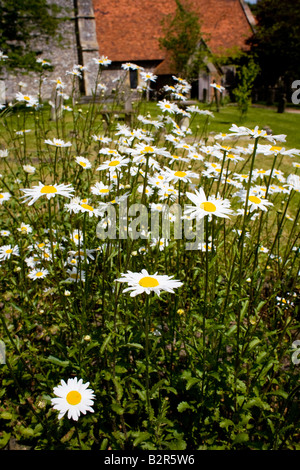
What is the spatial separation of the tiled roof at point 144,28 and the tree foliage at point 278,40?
1.45 meters

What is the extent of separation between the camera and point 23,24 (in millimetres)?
18016

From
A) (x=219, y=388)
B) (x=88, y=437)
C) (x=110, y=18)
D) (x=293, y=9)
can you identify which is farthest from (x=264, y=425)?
(x=293, y=9)

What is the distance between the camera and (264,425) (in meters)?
1.97

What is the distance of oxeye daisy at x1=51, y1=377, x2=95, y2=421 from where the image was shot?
51.6 inches

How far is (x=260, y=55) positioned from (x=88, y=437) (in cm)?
2755

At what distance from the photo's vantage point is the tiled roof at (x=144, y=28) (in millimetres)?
22781

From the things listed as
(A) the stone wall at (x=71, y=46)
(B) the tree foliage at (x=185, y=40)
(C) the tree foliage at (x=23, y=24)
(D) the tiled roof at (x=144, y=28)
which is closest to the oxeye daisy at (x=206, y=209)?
(C) the tree foliage at (x=23, y=24)

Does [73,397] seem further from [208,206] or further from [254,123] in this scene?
[254,123]

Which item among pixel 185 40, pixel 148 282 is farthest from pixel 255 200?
pixel 185 40

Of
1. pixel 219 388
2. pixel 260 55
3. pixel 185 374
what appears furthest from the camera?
pixel 260 55

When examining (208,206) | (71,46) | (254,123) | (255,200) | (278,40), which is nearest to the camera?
(208,206)

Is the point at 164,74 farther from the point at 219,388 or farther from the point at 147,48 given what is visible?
the point at 219,388

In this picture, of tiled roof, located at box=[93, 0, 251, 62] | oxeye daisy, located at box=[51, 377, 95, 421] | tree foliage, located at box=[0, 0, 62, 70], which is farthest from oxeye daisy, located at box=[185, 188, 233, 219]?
tiled roof, located at box=[93, 0, 251, 62]

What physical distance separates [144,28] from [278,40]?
928cm
